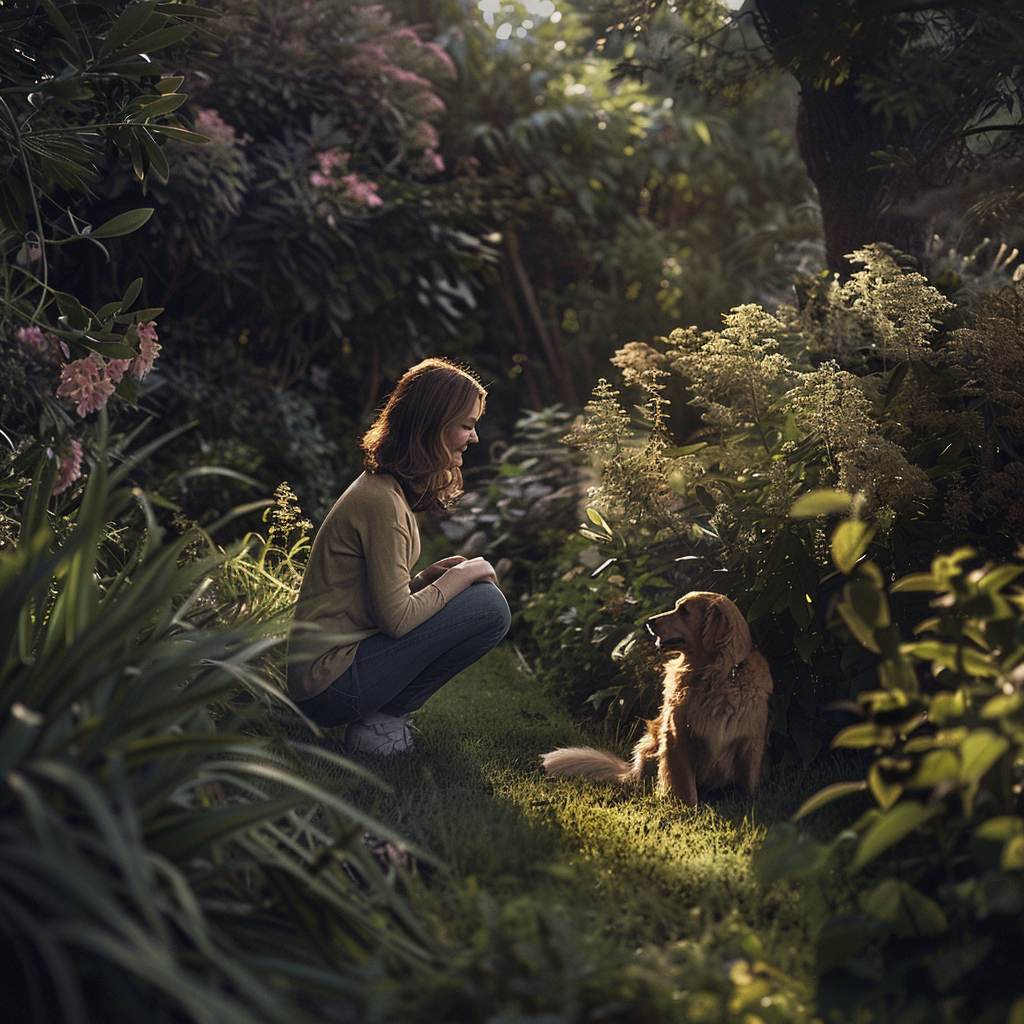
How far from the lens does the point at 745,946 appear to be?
166 cm

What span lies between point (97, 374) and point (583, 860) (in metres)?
2.08

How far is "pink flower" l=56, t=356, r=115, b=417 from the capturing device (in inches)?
108

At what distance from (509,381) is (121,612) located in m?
6.61

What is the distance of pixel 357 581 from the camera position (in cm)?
300

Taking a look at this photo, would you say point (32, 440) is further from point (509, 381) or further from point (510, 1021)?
point (509, 381)

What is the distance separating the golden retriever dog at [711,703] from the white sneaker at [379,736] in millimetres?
910

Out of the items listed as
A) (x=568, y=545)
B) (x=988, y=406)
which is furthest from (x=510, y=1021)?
(x=568, y=545)

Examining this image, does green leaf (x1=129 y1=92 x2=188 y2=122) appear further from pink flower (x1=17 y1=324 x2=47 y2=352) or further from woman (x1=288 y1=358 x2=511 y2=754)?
pink flower (x1=17 y1=324 x2=47 y2=352)

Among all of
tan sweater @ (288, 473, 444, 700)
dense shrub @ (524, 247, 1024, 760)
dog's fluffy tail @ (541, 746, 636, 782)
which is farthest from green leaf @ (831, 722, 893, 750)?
tan sweater @ (288, 473, 444, 700)

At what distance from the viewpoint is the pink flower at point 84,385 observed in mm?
2736

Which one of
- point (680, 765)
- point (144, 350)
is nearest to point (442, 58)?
point (144, 350)

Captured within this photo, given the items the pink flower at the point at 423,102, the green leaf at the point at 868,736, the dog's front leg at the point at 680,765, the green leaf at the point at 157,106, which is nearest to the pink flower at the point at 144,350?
the green leaf at the point at 157,106

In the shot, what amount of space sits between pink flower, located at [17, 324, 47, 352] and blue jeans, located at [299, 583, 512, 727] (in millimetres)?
1889

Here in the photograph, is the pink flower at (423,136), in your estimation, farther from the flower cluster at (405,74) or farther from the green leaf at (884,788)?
the green leaf at (884,788)
